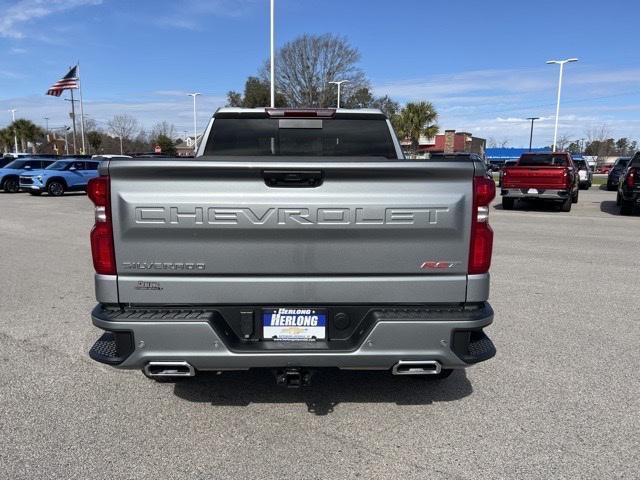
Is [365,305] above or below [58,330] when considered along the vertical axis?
above

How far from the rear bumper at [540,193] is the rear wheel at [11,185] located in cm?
2281

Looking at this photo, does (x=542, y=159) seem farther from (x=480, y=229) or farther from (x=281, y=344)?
(x=281, y=344)

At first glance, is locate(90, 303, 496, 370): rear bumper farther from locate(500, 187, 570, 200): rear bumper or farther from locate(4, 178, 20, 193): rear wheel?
locate(4, 178, 20, 193): rear wheel

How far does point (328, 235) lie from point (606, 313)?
438cm

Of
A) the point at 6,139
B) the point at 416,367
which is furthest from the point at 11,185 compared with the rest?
the point at 6,139

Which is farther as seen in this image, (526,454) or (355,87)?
(355,87)

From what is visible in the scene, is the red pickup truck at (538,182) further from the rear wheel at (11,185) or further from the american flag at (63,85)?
the american flag at (63,85)

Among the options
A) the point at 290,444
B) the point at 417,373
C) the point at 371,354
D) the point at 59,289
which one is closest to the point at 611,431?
the point at 417,373

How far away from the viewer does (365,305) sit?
121 inches

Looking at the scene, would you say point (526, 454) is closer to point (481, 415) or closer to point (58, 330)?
point (481, 415)

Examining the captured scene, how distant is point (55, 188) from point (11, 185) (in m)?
4.08

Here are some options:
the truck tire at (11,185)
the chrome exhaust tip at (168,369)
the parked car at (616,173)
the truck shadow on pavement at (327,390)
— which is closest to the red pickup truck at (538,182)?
the parked car at (616,173)

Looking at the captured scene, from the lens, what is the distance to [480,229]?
3027 mm

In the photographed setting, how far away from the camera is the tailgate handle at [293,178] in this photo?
2.92 metres
